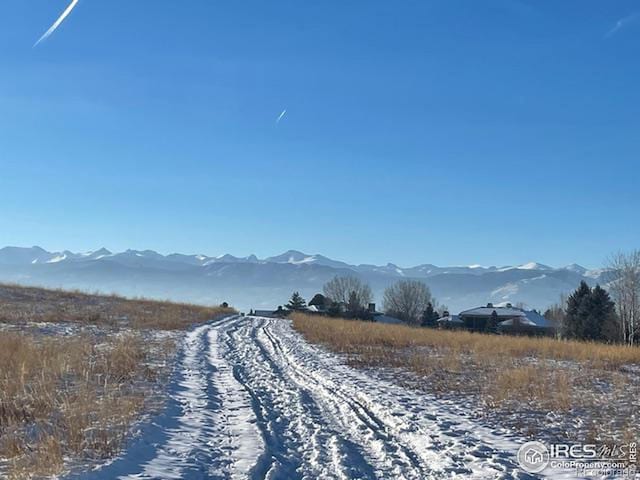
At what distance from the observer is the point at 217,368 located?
15.7m

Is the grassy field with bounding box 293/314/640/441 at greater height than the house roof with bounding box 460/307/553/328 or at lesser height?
lesser

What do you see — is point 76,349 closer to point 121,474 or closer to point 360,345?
point 121,474

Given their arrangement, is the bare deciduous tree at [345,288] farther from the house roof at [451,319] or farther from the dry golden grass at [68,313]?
the dry golden grass at [68,313]

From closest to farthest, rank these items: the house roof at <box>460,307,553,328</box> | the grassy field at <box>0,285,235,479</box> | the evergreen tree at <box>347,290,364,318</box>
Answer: the grassy field at <box>0,285,235,479</box>
the evergreen tree at <box>347,290,364,318</box>
the house roof at <box>460,307,553,328</box>

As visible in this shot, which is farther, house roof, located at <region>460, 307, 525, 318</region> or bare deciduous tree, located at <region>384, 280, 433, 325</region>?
bare deciduous tree, located at <region>384, 280, 433, 325</region>

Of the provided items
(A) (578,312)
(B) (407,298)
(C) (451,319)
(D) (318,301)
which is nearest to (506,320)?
(C) (451,319)

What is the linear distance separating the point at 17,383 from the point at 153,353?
780 cm
